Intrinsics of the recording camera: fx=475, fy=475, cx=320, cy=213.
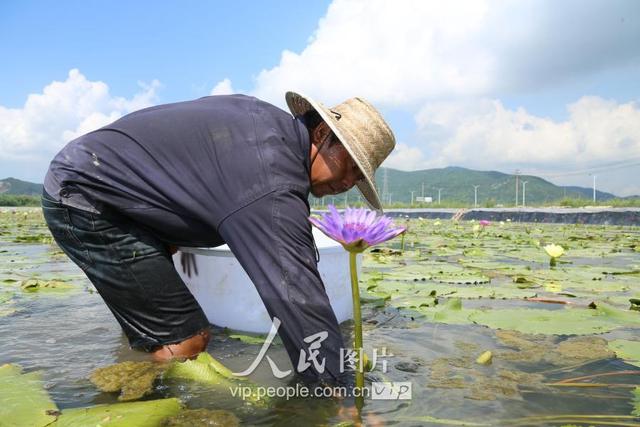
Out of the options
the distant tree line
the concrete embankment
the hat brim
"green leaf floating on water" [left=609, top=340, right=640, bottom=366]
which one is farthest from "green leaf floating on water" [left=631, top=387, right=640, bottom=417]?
the distant tree line

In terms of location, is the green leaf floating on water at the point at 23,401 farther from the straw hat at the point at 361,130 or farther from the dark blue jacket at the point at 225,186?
the straw hat at the point at 361,130

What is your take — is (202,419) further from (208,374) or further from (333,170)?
(333,170)

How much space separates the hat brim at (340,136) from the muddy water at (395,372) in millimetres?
612

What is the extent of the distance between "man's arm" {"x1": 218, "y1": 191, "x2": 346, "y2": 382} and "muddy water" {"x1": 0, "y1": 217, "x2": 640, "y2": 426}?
172mm

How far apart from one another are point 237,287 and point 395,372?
0.77 metres

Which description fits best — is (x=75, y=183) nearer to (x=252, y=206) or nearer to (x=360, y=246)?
(x=252, y=206)

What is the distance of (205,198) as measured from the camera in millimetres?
1432

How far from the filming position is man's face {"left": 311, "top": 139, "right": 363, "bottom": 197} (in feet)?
5.01

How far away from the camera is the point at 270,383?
1.52 meters

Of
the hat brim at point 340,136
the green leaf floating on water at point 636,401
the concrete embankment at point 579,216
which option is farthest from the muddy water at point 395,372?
the concrete embankment at point 579,216

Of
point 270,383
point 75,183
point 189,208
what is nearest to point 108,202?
point 75,183

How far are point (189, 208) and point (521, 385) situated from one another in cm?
118

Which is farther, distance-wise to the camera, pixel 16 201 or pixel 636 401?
pixel 16 201

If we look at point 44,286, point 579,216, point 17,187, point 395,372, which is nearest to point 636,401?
point 395,372
